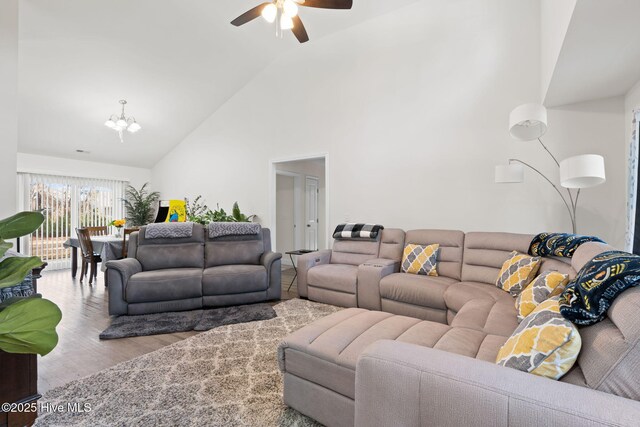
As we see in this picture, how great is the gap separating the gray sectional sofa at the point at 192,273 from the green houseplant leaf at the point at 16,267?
97.0 inches

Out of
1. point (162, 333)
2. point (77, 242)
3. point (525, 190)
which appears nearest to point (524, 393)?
point (162, 333)

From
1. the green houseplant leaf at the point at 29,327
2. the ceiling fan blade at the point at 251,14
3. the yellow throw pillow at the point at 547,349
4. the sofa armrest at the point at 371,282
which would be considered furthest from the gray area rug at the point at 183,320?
the ceiling fan blade at the point at 251,14

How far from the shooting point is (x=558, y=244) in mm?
2143

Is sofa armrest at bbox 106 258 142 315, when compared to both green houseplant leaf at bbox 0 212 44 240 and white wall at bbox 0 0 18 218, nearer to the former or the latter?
white wall at bbox 0 0 18 218

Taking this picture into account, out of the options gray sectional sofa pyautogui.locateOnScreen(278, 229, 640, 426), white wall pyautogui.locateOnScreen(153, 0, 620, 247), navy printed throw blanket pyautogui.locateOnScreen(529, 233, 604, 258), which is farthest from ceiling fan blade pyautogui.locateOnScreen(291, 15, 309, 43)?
navy printed throw blanket pyautogui.locateOnScreen(529, 233, 604, 258)

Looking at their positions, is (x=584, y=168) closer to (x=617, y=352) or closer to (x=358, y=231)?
(x=617, y=352)

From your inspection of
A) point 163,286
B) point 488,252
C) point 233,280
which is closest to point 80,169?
point 163,286

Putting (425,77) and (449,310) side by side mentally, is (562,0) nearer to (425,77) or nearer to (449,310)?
(425,77)

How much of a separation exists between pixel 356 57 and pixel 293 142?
5.51 feet

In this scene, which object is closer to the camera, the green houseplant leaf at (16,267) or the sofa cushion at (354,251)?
the green houseplant leaf at (16,267)

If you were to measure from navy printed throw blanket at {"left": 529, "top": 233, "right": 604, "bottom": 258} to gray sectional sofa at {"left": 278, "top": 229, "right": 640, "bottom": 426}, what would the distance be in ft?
0.31

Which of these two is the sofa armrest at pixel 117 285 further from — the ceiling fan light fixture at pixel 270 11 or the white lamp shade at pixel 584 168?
the white lamp shade at pixel 584 168

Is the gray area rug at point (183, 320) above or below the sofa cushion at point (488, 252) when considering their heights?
below

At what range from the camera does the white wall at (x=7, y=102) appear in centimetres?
232
